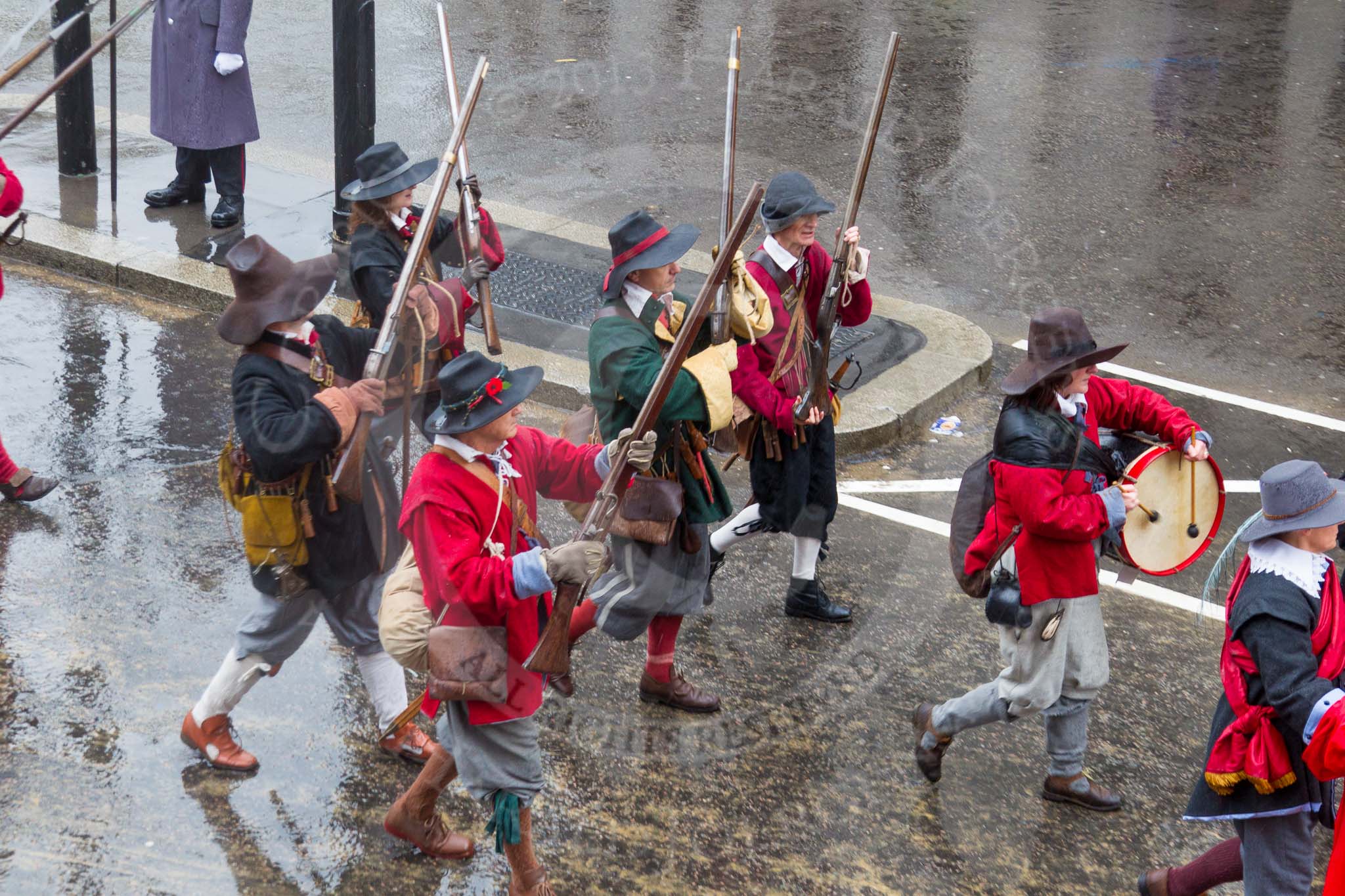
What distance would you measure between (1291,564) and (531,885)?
7.81 ft

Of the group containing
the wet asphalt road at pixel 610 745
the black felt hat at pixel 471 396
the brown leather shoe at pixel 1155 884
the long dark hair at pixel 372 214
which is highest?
the black felt hat at pixel 471 396

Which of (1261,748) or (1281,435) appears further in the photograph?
(1281,435)

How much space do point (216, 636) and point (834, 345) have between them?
13.0ft

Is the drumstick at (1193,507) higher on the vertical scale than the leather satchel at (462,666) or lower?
higher

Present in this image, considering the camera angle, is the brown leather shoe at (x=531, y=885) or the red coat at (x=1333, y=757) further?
the brown leather shoe at (x=531, y=885)

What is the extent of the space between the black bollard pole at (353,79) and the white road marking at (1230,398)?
13.8 ft

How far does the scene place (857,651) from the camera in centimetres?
570

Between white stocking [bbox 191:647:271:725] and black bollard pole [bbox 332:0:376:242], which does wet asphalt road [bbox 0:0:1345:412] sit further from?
white stocking [bbox 191:647:271:725]

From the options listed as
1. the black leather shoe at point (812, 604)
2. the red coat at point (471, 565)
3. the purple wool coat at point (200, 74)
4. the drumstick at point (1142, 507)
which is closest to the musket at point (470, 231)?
the black leather shoe at point (812, 604)

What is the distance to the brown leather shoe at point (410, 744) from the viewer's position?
486cm

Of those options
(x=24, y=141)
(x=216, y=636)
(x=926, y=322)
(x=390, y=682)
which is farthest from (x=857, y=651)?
(x=24, y=141)

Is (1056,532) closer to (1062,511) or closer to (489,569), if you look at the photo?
(1062,511)

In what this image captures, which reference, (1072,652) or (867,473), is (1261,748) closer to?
(1072,652)

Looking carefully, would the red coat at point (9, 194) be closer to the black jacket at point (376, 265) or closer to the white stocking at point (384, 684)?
the black jacket at point (376, 265)
